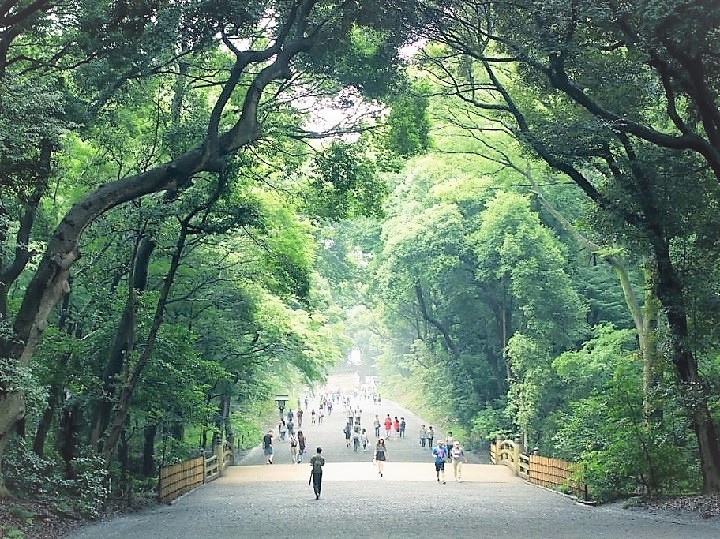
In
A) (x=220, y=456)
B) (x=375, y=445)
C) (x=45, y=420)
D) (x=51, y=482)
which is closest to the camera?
(x=51, y=482)

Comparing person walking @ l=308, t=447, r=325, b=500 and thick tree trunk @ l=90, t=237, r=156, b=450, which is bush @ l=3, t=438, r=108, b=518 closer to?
thick tree trunk @ l=90, t=237, r=156, b=450

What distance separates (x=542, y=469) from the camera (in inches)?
861

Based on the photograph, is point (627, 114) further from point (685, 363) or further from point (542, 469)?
point (542, 469)

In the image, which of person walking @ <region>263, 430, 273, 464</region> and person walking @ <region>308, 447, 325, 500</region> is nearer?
person walking @ <region>308, 447, 325, 500</region>

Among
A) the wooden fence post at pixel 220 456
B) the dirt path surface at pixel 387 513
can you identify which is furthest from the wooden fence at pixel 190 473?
the dirt path surface at pixel 387 513

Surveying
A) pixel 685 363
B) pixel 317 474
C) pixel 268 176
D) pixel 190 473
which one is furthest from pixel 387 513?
pixel 190 473

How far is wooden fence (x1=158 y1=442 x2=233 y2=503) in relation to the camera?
18031 millimetres

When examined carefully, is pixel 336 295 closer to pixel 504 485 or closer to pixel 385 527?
pixel 504 485

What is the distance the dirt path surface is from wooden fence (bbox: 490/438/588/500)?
1.35ft

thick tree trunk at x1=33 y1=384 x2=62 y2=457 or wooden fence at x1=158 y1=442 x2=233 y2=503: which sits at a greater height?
thick tree trunk at x1=33 y1=384 x2=62 y2=457

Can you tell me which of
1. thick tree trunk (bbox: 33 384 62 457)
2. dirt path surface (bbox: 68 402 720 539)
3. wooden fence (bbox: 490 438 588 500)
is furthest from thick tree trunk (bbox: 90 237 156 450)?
wooden fence (bbox: 490 438 588 500)

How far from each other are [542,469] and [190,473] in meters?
9.43

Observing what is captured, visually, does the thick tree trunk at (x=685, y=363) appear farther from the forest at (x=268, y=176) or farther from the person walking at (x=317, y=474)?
the person walking at (x=317, y=474)

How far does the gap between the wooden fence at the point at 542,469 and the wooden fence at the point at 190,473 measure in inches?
358
